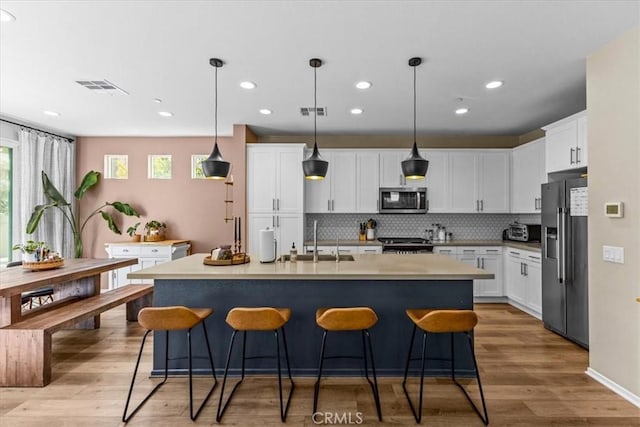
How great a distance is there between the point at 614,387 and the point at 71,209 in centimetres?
733

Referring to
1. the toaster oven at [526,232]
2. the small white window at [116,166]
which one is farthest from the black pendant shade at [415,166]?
the small white window at [116,166]

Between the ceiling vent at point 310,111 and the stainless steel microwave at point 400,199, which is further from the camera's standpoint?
the stainless steel microwave at point 400,199

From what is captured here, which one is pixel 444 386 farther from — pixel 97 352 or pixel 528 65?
pixel 97 352

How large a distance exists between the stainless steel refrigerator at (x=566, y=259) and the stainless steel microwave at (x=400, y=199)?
173 cm

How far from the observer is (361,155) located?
5391 millimetres

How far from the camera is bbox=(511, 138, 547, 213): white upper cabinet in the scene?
184 inches

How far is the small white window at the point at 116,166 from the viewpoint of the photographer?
580cm

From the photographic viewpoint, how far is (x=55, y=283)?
308 centimetres

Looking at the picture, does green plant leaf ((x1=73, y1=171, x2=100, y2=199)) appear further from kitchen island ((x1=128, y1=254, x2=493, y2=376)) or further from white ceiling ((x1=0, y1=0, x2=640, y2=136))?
kitchen island ((x1=128, y1=254, x2=493, y2=376))

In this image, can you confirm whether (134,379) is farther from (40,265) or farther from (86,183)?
(86,183)

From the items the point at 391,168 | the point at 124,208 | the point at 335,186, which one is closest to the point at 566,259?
the point at 391,168

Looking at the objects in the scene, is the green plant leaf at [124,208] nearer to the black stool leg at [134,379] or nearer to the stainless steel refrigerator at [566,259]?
the black stool leg at [134,379]

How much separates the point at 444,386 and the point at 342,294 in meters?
1.08

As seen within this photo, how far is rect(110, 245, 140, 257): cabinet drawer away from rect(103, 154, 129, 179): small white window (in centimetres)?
132
